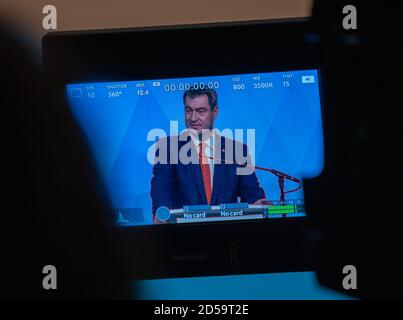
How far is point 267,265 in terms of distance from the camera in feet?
5.19

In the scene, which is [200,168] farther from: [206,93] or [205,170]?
[206,93]

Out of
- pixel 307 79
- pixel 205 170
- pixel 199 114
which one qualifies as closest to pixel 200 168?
pixel 205 170

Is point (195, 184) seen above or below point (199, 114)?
below

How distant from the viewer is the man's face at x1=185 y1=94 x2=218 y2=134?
158cm

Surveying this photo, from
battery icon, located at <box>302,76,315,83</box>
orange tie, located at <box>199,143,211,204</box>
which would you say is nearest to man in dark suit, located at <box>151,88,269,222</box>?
orange tie, located at <box>199,143,211,204</box>

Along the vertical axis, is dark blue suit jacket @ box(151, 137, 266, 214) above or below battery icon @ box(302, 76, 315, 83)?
below

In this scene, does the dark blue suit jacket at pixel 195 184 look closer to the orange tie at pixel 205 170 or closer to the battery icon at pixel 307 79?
the orange tie at pixel 205 170

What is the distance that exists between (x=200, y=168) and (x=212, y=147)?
57 millimetres

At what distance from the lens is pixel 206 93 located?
62.2 inches
